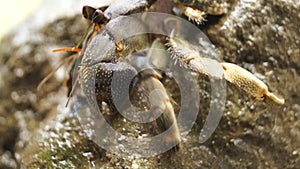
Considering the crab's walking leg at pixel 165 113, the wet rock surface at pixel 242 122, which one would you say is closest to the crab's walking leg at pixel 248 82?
the wet rock surface at pixel 242 122

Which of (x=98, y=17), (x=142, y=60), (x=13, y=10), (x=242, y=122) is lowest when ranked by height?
(x=13, y=10)

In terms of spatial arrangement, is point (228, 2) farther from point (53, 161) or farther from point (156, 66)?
point (53, 161)

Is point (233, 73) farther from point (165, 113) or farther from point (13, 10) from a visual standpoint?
point (13, 10)

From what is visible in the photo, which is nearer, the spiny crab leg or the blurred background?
the spiny crab leg

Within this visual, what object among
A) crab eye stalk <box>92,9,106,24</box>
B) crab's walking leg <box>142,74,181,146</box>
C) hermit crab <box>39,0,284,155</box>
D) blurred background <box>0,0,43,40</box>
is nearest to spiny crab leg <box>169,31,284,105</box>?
hermit crab <box>39,0,284,155</box>

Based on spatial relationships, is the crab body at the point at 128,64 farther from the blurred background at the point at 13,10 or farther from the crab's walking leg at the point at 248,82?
the blurred background at the point at 13,10

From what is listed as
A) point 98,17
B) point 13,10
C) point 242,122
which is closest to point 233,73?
point 242,122

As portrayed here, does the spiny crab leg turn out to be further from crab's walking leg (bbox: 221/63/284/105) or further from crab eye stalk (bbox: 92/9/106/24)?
crab eye stalk (bbox: 92/9/106/24)

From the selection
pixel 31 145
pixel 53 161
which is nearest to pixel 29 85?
pixel 31 145
